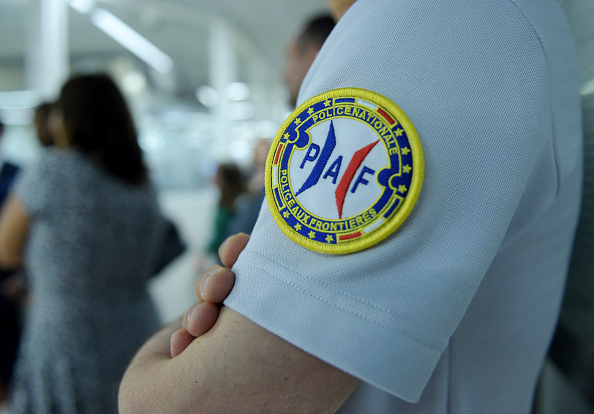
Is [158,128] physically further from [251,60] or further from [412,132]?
[412,132]

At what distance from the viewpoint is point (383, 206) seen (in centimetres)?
35

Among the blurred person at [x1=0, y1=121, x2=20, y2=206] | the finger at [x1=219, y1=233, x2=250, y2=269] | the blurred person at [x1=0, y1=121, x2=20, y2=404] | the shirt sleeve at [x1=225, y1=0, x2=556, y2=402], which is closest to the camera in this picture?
the shirt sleeve at [x1=225, y1=0, x2=556, y2=402]

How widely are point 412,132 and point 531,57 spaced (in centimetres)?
14

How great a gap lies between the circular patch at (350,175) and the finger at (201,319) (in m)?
0.12

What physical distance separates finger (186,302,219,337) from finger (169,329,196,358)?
0.04m

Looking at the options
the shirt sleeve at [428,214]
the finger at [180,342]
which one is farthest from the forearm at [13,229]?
the shirt sleeve at [428,214]

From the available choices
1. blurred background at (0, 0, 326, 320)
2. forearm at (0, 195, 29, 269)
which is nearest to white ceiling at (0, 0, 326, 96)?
blurred background at (0, 0, 326, 320)

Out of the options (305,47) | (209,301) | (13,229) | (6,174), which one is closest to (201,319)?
(209,301)

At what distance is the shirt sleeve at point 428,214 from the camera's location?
1.14ft

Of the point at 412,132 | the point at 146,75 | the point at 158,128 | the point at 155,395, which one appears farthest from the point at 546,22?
the point at 146,75

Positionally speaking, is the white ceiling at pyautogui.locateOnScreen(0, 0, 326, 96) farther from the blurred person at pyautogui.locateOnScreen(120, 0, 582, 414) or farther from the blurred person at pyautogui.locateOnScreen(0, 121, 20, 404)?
the blurred person at pyautogui.locateOnScreen(120, 0, 582, 414)

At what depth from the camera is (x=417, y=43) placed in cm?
38

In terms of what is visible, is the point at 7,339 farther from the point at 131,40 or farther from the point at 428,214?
the point at 131,40

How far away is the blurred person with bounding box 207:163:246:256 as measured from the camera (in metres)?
2.80
